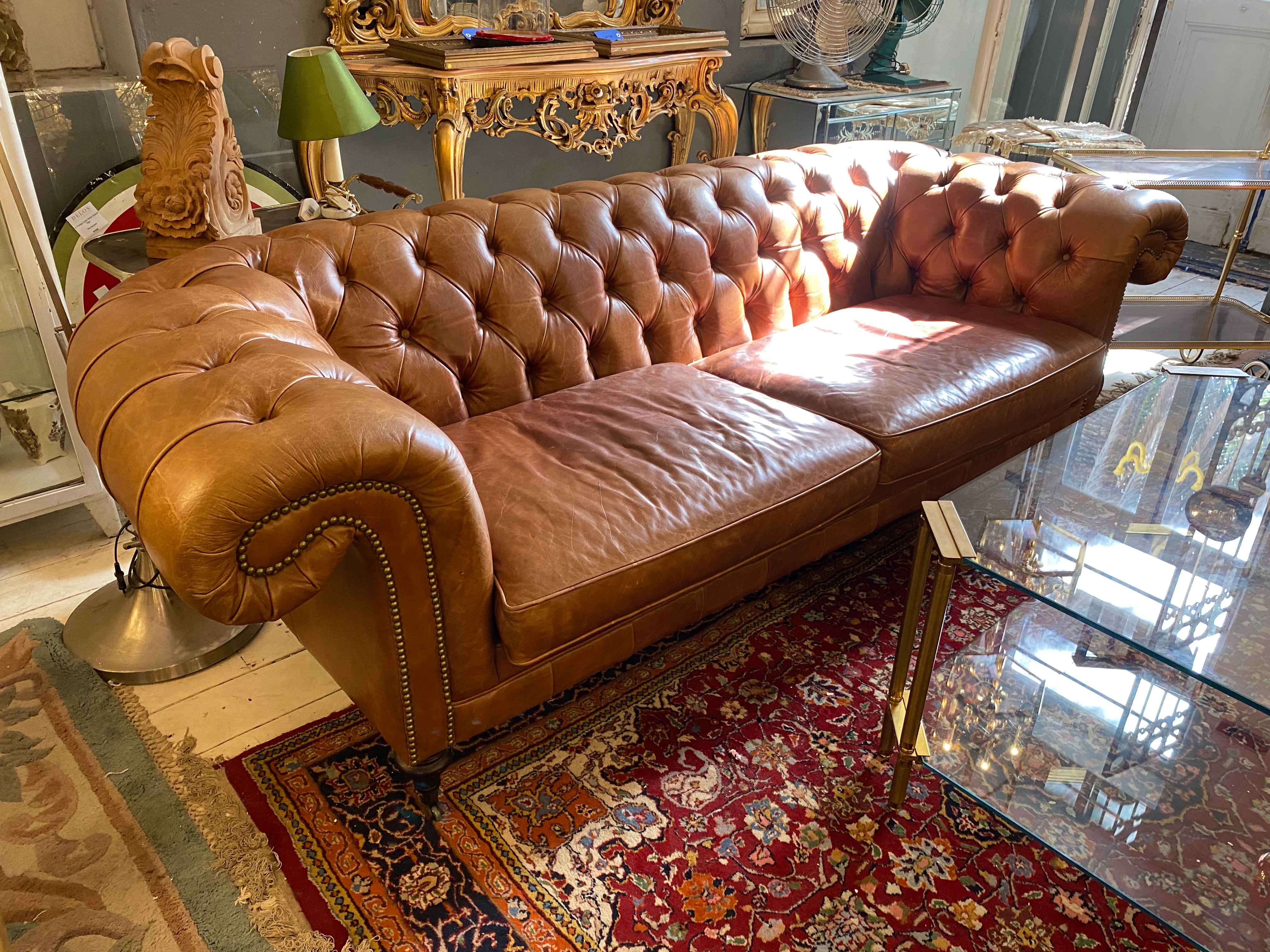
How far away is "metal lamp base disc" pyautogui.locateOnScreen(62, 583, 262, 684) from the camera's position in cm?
179

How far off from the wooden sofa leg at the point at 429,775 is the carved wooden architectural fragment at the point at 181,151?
1.08 m

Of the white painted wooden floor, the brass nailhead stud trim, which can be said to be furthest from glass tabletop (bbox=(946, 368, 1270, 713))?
the white painted wooden floor

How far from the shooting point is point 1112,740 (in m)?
1.48

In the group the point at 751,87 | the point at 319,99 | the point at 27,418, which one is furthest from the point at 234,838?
the point at 751,87

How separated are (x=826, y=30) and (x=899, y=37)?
40 cm

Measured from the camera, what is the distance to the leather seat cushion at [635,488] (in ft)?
4.69

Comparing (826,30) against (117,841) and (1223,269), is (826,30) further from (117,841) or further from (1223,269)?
(117,841)

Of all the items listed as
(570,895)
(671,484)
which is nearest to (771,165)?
(671,484)

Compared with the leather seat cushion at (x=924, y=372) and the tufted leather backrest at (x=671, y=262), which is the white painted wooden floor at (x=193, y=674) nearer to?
the tufted leather backrest at (x=671, y=262)

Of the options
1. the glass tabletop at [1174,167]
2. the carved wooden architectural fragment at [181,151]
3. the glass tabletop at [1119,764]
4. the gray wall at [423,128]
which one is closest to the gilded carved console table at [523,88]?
the gray wall at [423,128]

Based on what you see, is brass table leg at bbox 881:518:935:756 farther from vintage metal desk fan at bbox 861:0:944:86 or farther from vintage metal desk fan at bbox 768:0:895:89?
vintage metal desk fan at bbox 861:0:944:86

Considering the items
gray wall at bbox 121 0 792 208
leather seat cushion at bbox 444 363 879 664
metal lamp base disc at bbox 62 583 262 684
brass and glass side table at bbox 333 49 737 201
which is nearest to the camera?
leather seat cushion at bbox 444 363 879 664

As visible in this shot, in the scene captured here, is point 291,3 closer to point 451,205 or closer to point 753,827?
point 451,205

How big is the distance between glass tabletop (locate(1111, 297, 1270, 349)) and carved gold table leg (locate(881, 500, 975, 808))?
5.51 feet
